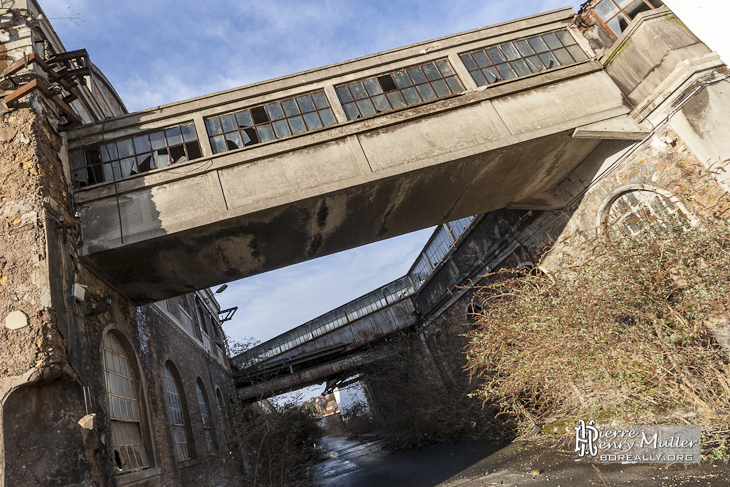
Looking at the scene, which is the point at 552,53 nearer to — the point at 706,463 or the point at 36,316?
the point at 706,463

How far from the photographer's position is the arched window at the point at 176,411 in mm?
9156

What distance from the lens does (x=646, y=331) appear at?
5.57 metres

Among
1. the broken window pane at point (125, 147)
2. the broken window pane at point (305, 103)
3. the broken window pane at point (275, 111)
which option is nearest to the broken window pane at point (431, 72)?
the broken window pane at point (305, 103)

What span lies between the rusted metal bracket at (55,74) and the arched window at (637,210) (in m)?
9.85

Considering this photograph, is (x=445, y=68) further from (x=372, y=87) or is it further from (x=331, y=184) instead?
(x=331, y=184)

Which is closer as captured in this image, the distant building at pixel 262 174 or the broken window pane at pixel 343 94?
the distant building at pixel 262 174

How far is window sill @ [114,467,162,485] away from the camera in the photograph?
603cm

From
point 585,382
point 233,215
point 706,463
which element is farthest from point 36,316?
point 706,463

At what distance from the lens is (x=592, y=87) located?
8.29 meters

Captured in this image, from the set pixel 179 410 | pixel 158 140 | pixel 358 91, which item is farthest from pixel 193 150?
pixel 179 410

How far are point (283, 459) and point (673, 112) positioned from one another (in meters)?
10.5

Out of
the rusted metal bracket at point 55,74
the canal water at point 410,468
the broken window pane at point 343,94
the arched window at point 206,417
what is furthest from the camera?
the arched window at point 206,417

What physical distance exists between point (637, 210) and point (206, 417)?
39.9 feet

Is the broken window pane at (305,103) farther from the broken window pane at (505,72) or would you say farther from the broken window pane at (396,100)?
the broken window pane at (505,72)
